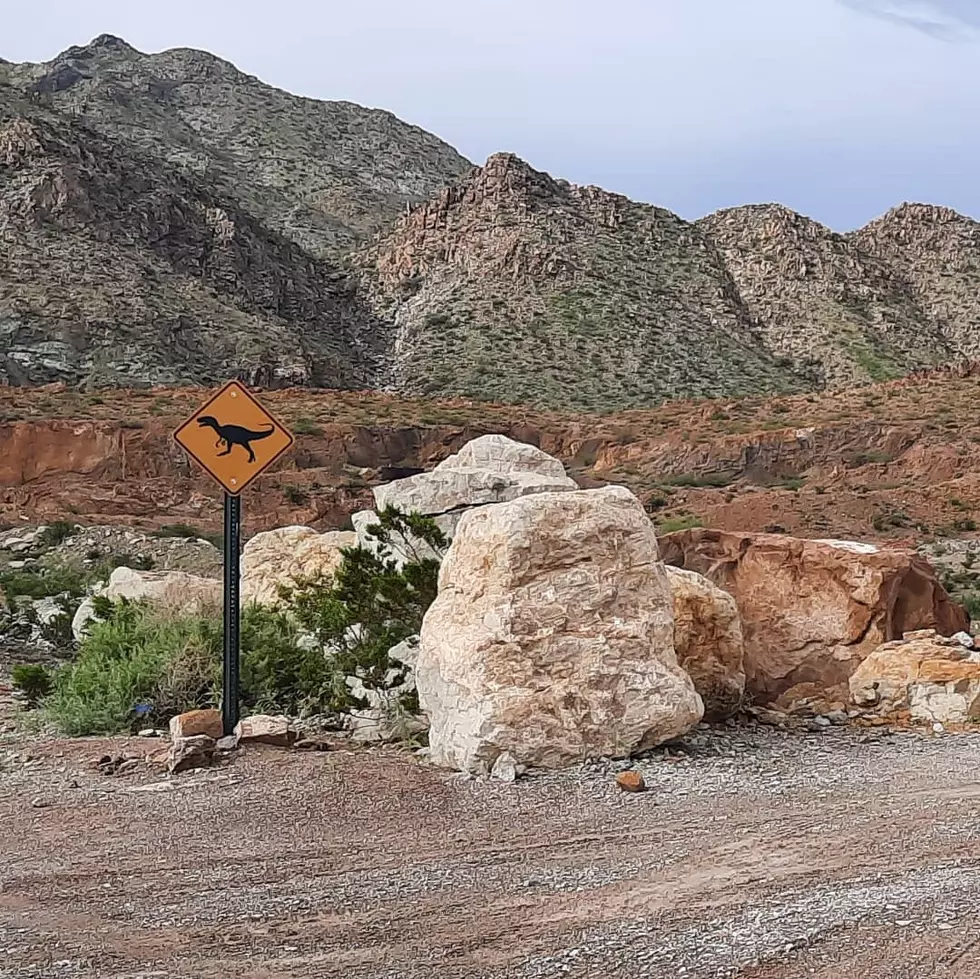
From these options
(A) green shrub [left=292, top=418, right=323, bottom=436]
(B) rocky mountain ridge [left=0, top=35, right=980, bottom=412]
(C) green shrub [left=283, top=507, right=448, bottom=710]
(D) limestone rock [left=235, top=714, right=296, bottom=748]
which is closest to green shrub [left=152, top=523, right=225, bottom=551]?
(A) green shrub [left=292, top=418, right=323, bottom=436]

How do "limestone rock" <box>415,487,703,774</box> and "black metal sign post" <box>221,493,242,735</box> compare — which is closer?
"limestone rock" <box>415,487,703,774</box>

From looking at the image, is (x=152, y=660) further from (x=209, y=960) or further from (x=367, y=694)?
(x=209, y=960)

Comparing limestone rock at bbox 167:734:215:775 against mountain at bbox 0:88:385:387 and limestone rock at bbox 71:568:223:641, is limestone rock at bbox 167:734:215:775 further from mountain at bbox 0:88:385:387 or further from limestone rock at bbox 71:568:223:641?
mountain at bbox 0:88:385:387

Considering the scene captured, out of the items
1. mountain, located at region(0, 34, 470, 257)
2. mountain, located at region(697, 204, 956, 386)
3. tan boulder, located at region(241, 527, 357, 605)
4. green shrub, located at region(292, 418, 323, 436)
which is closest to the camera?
tan boulder, located at region(241, 527, 357, 605)

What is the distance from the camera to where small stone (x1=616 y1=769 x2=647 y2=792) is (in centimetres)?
713

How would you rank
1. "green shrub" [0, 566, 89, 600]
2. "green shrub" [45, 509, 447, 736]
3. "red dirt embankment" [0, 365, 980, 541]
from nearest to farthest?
"green shrub" [45, 509, 447, 736]
"green shrub" [0, 566, 89, 600]
"red dirt embankment" [0, 365, 980, 541]

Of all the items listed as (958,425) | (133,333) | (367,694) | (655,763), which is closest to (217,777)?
(367,694)

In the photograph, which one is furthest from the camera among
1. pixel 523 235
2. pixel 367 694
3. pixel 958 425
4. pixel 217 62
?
pixel 217 62

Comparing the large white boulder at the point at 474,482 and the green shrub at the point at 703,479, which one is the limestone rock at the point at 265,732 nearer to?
the large white boulder at the point at 474,482

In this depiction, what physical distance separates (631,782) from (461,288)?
61.0 meters

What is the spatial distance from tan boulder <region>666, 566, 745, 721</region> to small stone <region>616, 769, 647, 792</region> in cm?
222

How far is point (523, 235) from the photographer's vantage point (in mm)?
67688

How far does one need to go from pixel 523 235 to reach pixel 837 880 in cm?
6416

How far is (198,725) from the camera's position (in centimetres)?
835
